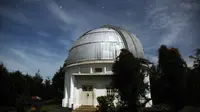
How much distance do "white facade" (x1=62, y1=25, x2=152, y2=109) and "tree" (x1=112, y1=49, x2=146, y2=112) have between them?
5788 millimetres

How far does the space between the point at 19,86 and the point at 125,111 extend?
72.8 feet

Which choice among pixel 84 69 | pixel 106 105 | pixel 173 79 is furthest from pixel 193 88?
pixel 84 69

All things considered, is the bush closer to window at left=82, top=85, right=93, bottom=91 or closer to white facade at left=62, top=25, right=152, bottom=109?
white facade at left=62, top=25, right=152, bottom=109

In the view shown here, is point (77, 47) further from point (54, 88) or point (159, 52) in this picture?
point (54, 88)

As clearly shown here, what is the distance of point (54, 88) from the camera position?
3900 centimetres

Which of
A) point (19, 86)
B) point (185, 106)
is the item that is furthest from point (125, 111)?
point (19, 86)

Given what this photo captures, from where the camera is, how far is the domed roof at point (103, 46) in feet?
65.2

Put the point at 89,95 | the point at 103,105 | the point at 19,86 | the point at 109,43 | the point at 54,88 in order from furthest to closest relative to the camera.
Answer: the point at 54,88 → the point at 19,86 → the point at 109,43 → the point at 89,95 → the point at 103,105

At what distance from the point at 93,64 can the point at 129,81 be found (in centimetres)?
795

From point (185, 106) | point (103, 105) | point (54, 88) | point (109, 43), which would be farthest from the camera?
point (54, 88)

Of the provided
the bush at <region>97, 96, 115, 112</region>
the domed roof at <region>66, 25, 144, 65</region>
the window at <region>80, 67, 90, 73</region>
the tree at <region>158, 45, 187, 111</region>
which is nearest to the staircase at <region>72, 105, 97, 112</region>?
the bush at <region>97, 96, 115, 112</region>

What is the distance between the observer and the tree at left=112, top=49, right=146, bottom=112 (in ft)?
39.3

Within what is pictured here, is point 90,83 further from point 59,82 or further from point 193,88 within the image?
point 59,82

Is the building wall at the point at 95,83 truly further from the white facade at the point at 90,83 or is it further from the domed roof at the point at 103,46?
the domed roof at the point at 103,46
